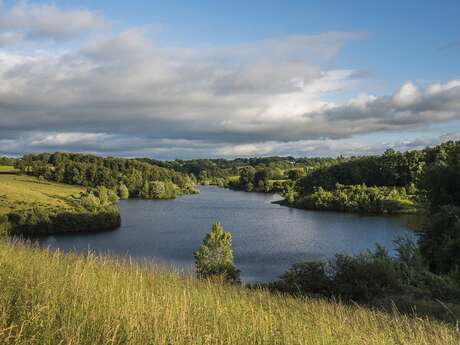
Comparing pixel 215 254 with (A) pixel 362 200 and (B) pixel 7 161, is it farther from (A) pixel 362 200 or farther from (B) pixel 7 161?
(B) pixel 7 161

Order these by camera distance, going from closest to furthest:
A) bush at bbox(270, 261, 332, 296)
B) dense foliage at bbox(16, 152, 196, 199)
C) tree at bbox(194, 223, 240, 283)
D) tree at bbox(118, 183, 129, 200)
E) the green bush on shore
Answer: bush at bbox(270, 261, 332, 296)
tree at bbox(194, 223, 240, 283)
the green bush on shore
dense foliage at bbox(16, 152, 196, 199)
tree at bbox(118, 183, 129, 200)

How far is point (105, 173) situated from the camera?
5379 inches

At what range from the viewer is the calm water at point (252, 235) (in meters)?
47.6

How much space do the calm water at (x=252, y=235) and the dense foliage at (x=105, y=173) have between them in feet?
117

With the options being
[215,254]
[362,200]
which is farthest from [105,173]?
[215,254]

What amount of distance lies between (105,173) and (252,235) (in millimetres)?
85963

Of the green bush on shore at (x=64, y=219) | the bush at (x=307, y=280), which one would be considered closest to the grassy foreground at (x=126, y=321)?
the bush at (x=307, y=280)

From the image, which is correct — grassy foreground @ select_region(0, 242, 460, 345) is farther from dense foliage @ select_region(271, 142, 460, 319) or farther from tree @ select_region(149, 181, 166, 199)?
tree @ select_region(149, 181, 166, 199)

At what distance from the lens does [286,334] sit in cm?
462

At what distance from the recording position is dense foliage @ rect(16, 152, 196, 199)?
126m

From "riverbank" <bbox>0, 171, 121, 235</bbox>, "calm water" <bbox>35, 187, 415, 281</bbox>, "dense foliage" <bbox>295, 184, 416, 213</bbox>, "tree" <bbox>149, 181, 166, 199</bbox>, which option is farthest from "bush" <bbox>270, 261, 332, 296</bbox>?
"tree" <bbox>149, 181, 166, 199</bbox>

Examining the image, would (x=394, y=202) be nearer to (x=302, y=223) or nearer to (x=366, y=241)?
(x=302, y=223)

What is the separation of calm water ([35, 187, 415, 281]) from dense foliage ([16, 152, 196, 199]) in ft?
117

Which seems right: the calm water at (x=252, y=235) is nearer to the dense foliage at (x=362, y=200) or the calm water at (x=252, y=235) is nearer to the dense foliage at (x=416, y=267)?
the dense foliage at (x=362, y=200)
